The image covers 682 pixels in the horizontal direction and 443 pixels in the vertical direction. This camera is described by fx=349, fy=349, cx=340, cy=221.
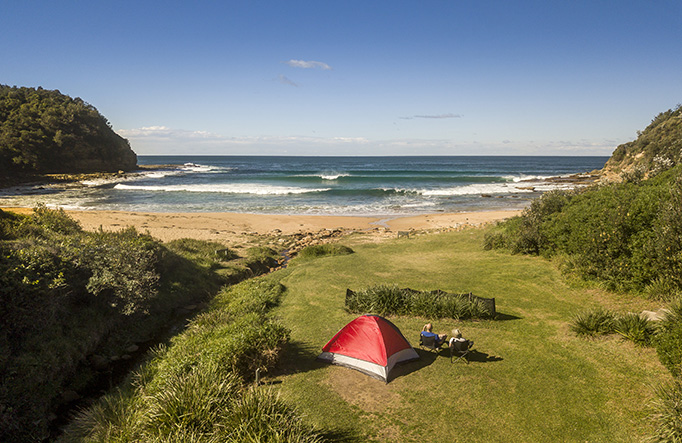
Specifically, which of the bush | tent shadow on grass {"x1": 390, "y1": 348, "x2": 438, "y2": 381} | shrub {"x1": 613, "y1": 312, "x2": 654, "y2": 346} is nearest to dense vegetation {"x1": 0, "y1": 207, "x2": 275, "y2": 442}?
the bush

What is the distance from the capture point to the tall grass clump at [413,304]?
12.4m

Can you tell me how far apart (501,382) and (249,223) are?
2983 cm

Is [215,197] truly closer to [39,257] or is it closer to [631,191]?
[39,257]

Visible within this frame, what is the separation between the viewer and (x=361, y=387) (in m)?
8.93

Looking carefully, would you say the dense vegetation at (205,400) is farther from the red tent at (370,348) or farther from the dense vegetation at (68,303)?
the red tent at (370,348)

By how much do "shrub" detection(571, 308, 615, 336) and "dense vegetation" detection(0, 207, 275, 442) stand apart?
Result: 47.8 ft

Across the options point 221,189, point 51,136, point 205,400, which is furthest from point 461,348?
point 51,136

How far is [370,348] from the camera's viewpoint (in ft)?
31.6

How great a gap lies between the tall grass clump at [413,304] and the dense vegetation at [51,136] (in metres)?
83.6

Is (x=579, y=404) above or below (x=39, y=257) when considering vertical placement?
below

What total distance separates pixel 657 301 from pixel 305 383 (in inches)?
436

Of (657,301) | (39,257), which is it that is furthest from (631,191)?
(39,257)

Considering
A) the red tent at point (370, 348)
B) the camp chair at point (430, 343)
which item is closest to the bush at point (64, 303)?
the red tent at point (370, 348)

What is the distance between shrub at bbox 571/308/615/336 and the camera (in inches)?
396
